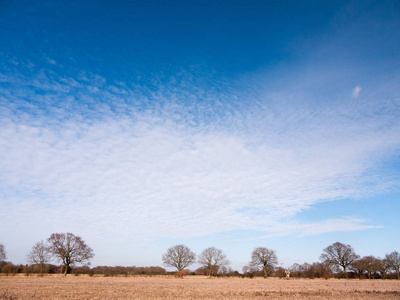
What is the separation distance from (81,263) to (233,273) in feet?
167

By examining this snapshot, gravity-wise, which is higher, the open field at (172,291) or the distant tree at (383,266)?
the open field at (172,291)

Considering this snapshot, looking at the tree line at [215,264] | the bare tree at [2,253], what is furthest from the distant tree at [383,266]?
the bare tree at [2,253]

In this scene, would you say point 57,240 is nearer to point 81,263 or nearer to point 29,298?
point 81,263

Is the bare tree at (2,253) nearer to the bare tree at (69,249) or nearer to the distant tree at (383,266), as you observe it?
the bare tree at (69,249)

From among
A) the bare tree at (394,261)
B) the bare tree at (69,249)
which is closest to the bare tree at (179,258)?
the bare tree at (69,249)

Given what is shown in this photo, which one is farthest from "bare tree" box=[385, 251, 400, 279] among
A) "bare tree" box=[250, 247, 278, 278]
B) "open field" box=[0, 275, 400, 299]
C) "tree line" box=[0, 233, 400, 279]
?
"open field" box=[0, 275, 400, 299]

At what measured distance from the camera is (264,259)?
308ft

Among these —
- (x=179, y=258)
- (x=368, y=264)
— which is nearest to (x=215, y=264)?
(x=179, y=258)

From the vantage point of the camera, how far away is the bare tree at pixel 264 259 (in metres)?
93.0

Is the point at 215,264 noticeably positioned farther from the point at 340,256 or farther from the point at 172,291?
the point at 172,291

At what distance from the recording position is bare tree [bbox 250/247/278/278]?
93.0m

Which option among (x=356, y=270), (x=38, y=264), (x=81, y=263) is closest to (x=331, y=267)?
(x=356, y=270)

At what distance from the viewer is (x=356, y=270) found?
84250 millimetres

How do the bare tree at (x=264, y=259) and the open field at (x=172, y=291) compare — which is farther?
the bare tree at (x=264, y=259)
